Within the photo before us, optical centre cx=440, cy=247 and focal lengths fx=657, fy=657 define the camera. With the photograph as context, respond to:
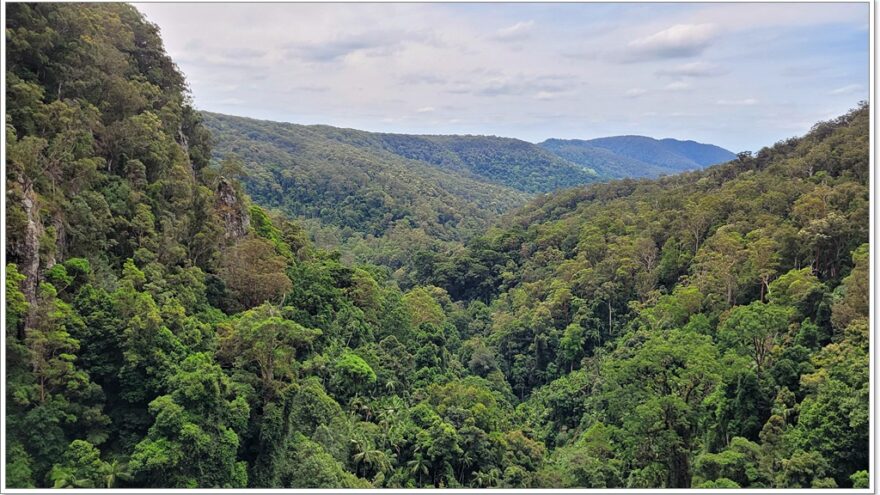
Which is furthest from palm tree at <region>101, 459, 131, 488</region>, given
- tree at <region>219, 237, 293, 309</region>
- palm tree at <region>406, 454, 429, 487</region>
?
tree at <region>219, 237, 293, 309</region>

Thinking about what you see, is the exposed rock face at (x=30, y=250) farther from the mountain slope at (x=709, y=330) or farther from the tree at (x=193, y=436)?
the mountain slope at (x=709, y=330)

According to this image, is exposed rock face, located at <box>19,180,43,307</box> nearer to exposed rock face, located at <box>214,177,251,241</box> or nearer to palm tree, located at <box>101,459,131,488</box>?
palm tree, located at <box>101,459,131,488</box>

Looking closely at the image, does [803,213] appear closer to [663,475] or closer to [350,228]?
[663,475]

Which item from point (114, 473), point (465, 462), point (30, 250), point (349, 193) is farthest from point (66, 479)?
point (349, 193)

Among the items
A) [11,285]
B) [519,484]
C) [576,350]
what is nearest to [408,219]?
[576,350]

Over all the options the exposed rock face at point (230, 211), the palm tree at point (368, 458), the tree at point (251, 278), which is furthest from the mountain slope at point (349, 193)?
the palm tree at point (368, 458)

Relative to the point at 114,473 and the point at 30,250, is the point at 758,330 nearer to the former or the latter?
the point at 114,473
